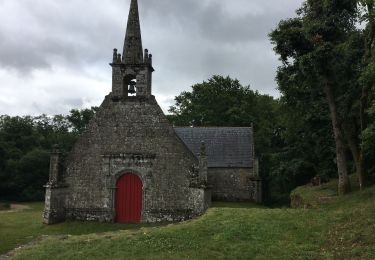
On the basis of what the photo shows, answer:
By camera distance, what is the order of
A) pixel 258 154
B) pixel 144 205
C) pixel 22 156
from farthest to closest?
pixel 22 156, pixel 258 154, pixel 144 205

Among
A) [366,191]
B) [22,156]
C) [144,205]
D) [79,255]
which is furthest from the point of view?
[22,156]

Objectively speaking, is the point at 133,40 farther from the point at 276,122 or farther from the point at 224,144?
the point at 276,122

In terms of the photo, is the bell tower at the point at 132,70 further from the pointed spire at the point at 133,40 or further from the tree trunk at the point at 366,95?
the tree trunk at the point at 366,95

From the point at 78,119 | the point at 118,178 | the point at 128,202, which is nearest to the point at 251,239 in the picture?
the point at 128,202

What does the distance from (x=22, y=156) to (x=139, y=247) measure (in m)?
Result: 40.7

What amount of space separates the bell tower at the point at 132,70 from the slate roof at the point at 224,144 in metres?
11.2

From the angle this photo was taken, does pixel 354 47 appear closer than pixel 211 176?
Yes

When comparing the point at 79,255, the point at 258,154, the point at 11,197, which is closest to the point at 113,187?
the point at 79,255

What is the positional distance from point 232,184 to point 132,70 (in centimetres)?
1519

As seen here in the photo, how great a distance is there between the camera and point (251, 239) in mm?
12992

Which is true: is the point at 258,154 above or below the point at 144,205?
above

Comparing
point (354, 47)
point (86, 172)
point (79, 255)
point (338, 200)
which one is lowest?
point (79, 255)

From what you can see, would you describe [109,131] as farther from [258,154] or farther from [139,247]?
[258,154]

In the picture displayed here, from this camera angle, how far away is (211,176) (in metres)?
36.3
